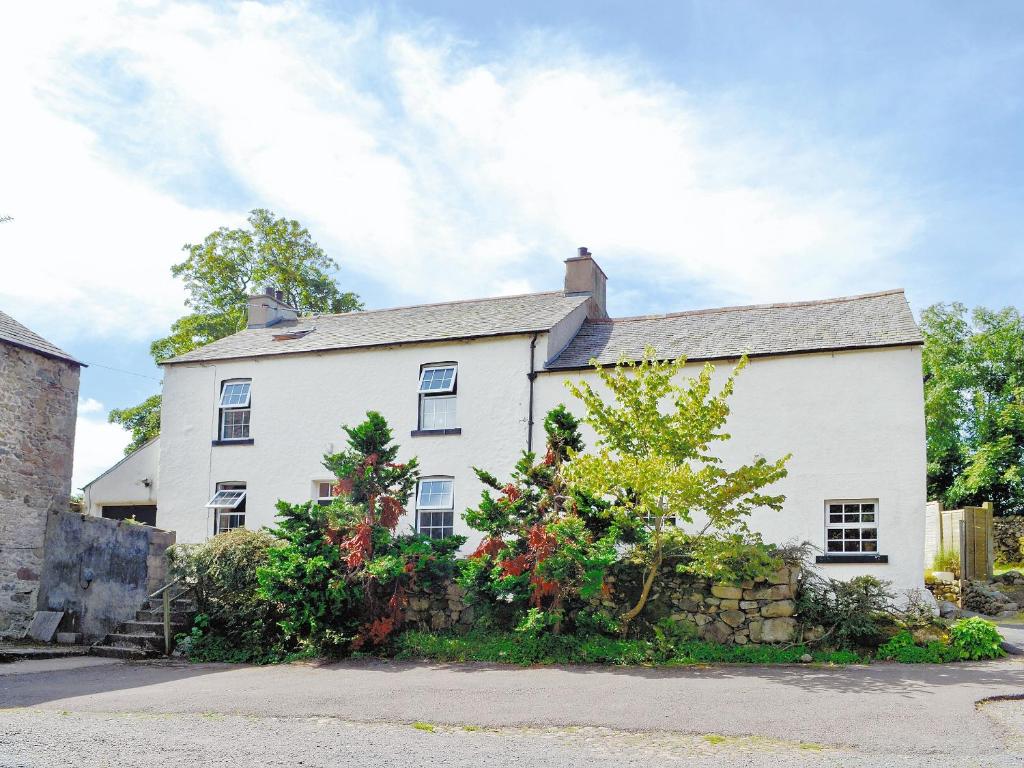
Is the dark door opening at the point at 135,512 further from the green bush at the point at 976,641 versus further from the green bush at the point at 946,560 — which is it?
the green bush at the point at 946,560

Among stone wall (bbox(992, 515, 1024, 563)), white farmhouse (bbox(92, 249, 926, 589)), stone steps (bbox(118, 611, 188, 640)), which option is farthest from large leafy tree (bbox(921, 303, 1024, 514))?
stone steps (bbox(118, 611, 188, 640))

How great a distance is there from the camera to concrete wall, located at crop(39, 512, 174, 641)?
17.5 metres

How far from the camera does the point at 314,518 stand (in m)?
16.0

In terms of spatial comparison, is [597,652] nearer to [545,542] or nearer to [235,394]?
[545,542]

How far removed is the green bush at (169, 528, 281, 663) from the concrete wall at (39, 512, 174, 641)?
22.4 inches

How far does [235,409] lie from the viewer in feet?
78.0

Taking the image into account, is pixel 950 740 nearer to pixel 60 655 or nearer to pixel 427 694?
pixel 427 694

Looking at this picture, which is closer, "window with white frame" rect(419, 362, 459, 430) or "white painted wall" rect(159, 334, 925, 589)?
"white painted wall" rect(159, 334, 925, 589)

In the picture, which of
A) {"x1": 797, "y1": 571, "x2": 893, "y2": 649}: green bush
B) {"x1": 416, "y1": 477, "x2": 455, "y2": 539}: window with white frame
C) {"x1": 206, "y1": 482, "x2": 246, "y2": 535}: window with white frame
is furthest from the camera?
{"x1": 206, "y1": 482, "x2": 246, "y2": 535}: window with white frame

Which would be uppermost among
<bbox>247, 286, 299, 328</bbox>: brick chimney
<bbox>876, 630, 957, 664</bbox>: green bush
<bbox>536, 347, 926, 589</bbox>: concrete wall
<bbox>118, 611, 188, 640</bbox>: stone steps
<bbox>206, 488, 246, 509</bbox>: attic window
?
<bbox>247, 286, 299, 328</bbox>: brick chimney

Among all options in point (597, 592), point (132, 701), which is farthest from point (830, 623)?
point (132, 701)

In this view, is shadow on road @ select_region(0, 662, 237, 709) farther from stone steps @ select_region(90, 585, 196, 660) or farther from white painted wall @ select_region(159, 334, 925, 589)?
white painted wall @ select_region(159, 334, 925, 589)

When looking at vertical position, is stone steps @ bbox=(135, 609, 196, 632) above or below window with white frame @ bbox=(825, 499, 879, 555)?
below

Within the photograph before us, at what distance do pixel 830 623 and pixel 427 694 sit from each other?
6464 mm
